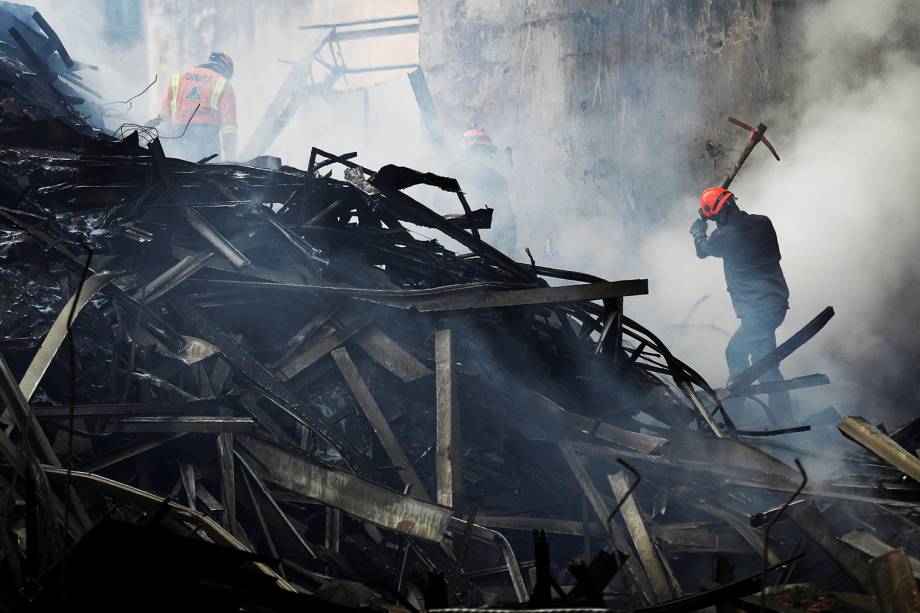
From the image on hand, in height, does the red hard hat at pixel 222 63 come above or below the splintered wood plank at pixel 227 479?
above

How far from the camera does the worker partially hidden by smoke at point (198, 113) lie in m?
8.66

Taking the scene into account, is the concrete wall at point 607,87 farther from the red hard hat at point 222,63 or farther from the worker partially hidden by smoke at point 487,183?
the red hard hat at point 222,63

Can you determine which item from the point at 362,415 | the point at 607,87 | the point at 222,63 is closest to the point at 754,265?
the point at 607,87

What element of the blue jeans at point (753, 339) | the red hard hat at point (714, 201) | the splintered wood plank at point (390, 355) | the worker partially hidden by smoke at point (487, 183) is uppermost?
the worker partially hidden by smoke at point (487, 183)

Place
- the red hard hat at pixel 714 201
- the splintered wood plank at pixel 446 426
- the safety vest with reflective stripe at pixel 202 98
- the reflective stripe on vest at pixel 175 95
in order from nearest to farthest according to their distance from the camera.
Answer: the splintered wood plank at pixel 446 426 → the red hard hat at pixel 714 201 → the safety vest with reflective stripe at pixel 202 98 → the reflective stripe on vest at pixel 175 95

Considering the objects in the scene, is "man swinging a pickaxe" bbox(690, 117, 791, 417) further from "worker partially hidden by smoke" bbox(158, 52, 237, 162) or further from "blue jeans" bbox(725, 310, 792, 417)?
"worker partially hidden by smoke" bbox(158, 52, 237, 162)

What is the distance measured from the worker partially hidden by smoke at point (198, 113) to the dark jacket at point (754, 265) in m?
5.82

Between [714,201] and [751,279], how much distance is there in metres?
0.89

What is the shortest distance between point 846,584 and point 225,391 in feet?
10.1

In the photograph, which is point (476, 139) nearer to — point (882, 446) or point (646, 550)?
point (882, 446)

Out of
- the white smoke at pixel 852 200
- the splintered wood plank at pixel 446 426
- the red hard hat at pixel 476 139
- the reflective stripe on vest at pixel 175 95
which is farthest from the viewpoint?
the red hard hat at pixel 476 139

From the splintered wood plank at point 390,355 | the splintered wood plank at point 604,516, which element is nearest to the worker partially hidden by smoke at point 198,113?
the splintered wood plank at point 390,355

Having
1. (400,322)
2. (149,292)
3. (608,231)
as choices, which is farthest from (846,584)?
(608,231)

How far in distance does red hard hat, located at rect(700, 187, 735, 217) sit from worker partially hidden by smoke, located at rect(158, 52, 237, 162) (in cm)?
549
